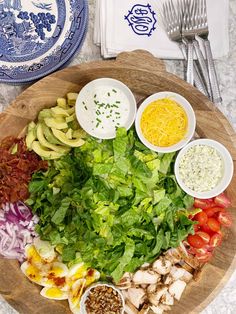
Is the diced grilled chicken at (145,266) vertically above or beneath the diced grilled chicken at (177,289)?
above

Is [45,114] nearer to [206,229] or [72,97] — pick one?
[72,97]

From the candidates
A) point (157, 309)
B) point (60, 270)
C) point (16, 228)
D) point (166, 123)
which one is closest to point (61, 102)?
point (166, 123)

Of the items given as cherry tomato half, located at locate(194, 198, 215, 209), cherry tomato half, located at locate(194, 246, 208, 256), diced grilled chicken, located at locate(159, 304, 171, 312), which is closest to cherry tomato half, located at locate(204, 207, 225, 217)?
cherry tomato half, located at locate(194, 198, 215, 209)

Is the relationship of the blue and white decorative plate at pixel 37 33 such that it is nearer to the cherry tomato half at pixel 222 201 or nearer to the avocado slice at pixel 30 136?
the avocado slice at pixel 30 136

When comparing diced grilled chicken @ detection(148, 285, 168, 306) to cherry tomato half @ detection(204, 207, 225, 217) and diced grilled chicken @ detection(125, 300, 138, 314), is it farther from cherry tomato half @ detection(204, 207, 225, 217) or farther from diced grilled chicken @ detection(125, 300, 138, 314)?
cherry tomato half @ detection(204, 207, 225, 217)

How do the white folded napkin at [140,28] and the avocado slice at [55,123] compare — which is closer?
the avocado slice at [55,123]

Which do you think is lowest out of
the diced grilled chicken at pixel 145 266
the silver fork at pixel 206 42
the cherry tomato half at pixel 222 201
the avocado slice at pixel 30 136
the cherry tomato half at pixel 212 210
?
the diced grilled chicken at pixel 145 266

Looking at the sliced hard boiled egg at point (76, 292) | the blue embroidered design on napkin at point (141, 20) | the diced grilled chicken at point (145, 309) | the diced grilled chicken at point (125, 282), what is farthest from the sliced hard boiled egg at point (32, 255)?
the blue embroidered design on napkin at point (141, 20)
